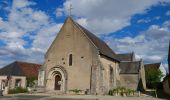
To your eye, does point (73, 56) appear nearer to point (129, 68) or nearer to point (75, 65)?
point (75, 65)

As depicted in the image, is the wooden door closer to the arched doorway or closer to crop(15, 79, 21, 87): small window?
the arched doorway

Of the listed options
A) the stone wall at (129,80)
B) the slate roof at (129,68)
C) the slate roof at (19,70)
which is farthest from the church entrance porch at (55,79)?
the slate roof at (129,68)

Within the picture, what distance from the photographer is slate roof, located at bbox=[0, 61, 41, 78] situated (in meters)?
40.5

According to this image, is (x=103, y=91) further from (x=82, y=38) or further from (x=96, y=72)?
(x=82, y=38)

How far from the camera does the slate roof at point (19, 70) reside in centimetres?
4047

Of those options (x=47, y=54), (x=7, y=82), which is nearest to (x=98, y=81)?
(x=47, y=54)

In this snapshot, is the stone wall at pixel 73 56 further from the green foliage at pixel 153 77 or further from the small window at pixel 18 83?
the green foliage at pixel 153 77

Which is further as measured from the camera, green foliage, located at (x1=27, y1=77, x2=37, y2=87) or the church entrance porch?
green foliage, located at (x1=27, y1=77, x2=37, y2=87)

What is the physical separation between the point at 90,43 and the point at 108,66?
18.3 ft

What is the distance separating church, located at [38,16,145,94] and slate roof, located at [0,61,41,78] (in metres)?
9.27

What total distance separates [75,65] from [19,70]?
14.9m

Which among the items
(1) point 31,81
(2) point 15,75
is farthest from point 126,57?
(2) point 15,75

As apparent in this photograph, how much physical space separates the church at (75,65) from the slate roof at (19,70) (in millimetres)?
9269

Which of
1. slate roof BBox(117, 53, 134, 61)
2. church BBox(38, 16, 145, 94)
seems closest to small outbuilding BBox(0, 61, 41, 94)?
church BBox(38, 16, 145, 94)
